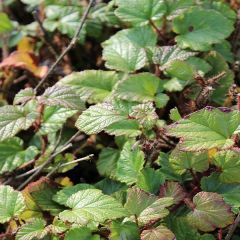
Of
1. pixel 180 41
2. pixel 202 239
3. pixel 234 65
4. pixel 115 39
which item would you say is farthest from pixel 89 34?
pixel 202 239

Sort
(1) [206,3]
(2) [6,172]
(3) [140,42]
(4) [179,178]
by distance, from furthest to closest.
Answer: (1) [206,3] < (3) [140,42] < (2) [6,172] < (4) [179,178]

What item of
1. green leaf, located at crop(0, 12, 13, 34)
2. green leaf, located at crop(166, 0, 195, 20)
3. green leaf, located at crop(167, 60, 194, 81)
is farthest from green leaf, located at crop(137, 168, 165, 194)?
green leaf, located at crop(0, 12, 13, 34)

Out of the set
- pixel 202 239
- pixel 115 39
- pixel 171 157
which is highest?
pixel 115 39

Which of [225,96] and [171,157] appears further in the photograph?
[225,96]

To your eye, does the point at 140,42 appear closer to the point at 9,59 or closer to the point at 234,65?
the point at 234,65

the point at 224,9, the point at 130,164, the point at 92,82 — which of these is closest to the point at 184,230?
the point at 130,164

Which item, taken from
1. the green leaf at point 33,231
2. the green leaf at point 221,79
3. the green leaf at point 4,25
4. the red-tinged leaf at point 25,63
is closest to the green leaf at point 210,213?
the green leaf at point 33,231

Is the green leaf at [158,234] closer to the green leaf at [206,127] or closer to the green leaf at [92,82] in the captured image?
the green leaf at [206,127]
